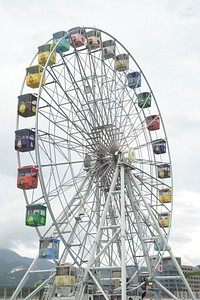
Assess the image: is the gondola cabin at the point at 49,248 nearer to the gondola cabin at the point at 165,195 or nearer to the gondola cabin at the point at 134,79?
the gondola cabin at the point at 165,195

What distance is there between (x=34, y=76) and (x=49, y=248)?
1195cm

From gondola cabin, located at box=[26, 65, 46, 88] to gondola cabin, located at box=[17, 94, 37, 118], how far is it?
977 mm

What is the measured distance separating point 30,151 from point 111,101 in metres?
9.11

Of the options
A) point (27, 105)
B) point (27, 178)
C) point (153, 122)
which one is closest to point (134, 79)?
point (153, 122)

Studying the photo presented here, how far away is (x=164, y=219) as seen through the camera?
39.5 m

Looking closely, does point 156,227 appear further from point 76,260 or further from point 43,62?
point 43,62

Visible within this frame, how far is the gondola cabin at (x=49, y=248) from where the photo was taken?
29.6 metres

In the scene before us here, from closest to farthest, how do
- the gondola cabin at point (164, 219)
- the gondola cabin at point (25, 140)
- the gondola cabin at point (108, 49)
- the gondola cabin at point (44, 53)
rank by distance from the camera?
1. the gondola cabin at point (25, 140)
2. the gondola cabin at point (44, 53)
3. the gondola cabin at point (164, 219)
4. the gondola cabin at point (108, 49)

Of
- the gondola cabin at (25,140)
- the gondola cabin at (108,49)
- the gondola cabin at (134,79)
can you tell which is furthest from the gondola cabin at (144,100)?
the gondola cabin at (25,140)

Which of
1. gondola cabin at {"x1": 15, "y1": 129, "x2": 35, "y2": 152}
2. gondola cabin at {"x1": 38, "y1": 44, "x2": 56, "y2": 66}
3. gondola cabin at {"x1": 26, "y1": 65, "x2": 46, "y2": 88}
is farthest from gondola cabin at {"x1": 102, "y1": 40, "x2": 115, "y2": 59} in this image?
gondola cabin at {"x1": 15, "y1": 129, "x2": 35, "y2": 152}

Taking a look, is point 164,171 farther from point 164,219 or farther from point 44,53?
point 44,53

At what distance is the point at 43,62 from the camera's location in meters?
33.7

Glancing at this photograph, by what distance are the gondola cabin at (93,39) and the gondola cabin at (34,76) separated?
19.5ft

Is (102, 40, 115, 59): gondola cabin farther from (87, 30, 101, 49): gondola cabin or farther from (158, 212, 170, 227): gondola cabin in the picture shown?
(158, 212, 170, 227): gondola cabin
